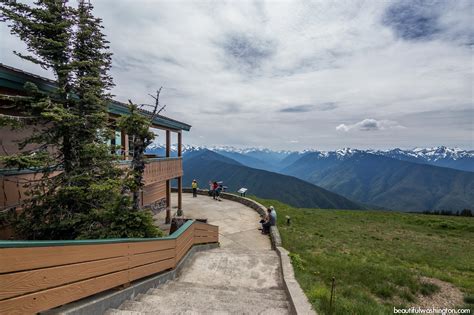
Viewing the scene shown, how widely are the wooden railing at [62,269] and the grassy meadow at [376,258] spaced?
3.51 m

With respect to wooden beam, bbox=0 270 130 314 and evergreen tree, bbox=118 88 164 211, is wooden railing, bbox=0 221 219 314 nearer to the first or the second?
wooden beam, bbox=0 270 130 314

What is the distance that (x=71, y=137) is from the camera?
21.5 feet

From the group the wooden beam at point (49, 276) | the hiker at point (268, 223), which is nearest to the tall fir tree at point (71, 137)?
the wooden beam at point (49, 276)

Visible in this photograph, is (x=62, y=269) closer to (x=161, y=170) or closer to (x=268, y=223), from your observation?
(x=268, y=223)

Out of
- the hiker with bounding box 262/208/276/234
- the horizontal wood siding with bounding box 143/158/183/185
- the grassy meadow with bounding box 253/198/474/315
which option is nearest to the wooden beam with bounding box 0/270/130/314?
the grassy meadow with bounding box 253/198/474/315

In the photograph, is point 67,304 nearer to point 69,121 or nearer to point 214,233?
point 69,121

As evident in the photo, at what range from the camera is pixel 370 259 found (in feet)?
33.9

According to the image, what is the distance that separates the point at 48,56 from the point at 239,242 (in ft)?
33.5

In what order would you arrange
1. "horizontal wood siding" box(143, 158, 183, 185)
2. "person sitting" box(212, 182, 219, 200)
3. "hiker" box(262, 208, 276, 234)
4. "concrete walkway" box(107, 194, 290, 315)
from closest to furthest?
"concrete walkway" box(107, 194, 290, 315)
"horizontal wood siding" box(143, 158, 183, 185)
"hiker" box(262, 208, 276, 234)
"person sitting" box(212, 182, 219, 200)

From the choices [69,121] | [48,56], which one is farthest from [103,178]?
[48,56]

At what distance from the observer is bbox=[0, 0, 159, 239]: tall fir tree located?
582 centimetres

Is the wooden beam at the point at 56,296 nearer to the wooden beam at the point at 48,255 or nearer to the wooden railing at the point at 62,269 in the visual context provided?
the wooden railing at the point at 62,269

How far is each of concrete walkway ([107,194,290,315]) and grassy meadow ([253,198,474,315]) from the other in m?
0.84

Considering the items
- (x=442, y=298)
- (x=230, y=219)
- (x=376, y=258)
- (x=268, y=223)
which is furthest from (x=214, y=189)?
(x=442, y=298)
